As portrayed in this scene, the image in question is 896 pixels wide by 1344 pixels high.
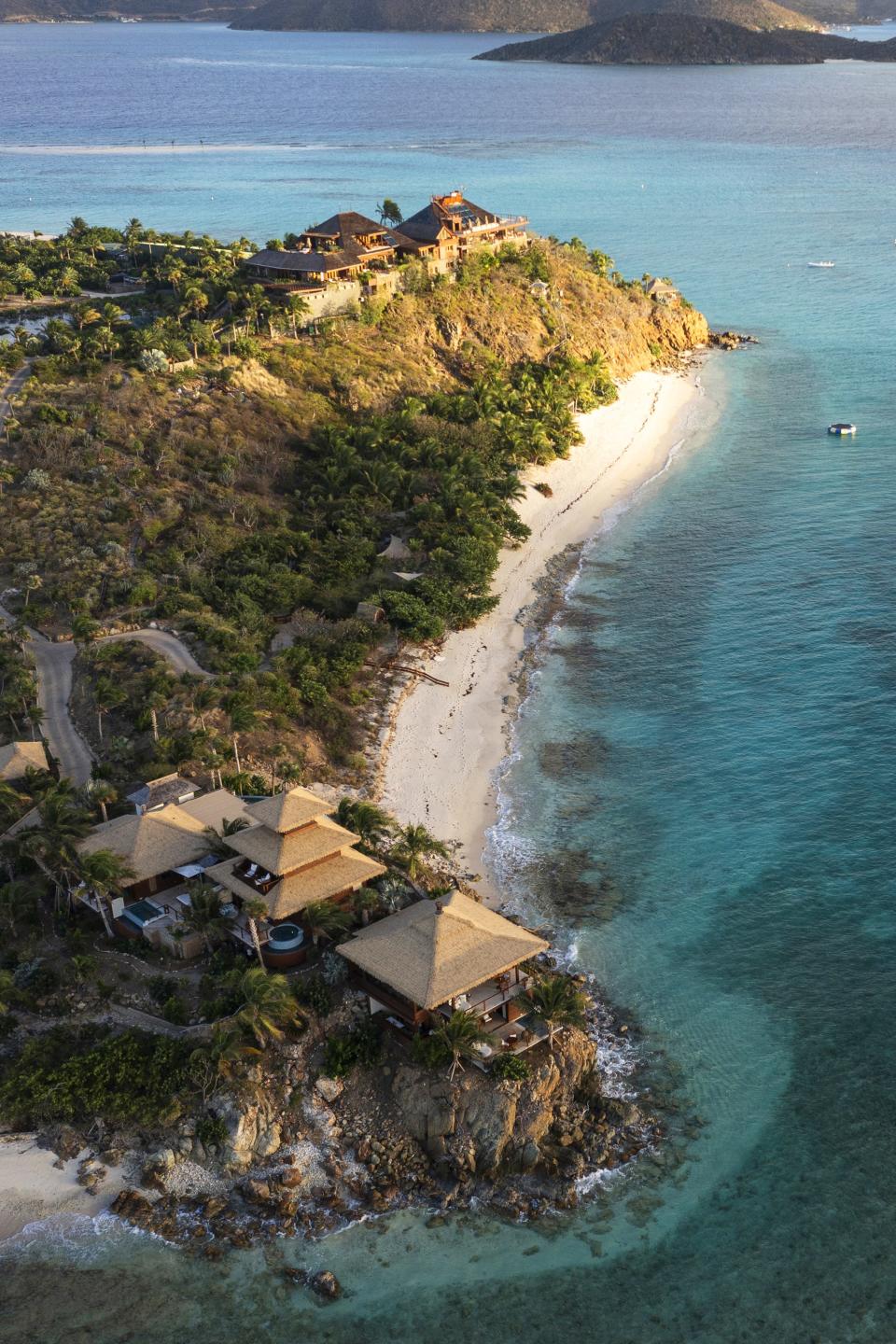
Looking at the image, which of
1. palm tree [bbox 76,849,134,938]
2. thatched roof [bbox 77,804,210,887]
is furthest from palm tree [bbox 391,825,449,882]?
palm tree [bbox 76,849,134,938]

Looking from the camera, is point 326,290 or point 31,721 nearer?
point 31,721

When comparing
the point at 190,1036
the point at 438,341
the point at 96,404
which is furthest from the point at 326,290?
the point at 190,1036

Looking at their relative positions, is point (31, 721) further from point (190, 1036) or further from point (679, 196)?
point (679, 196)

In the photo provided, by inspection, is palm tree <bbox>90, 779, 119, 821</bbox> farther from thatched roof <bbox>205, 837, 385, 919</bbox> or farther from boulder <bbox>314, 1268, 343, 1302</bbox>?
boulder <bbox>314, 1268, 343, 1302</bbox>

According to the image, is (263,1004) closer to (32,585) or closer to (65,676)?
(65,676)

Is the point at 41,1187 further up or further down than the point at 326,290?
further down

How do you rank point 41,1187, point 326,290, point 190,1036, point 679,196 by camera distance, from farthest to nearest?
point 679,196 < point 326,290 < point 190,1036 < point 41,1187
